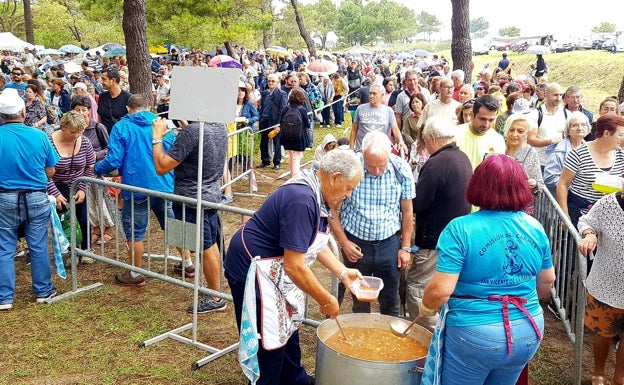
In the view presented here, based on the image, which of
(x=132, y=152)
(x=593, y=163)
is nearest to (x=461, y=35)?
(x=593, y=163)

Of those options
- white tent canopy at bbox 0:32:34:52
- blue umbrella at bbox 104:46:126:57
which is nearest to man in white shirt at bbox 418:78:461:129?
blue umbrella at bbox 104:46:126:57

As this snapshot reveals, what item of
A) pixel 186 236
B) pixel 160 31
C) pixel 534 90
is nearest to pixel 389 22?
pixel 160 31

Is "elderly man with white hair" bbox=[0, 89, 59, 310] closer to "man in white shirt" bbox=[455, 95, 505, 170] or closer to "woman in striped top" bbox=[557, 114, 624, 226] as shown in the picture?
"man in white shirt" bbox=[455, 95, 505, 170]

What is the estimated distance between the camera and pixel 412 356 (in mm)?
3783

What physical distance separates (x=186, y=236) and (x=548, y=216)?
359cm

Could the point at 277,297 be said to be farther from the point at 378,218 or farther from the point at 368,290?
the point at 378,218

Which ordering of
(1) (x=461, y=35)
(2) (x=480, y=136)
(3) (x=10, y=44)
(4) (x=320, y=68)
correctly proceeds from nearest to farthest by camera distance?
(2) (x=480, y=136) < (1) (x=461, y=35) < (4) (x=320, y=68) < (3) (x=10, y=44)

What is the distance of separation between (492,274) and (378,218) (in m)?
1.77

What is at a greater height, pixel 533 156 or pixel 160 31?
pixel 160 31

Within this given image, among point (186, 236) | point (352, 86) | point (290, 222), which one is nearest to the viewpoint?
point (290, 222)

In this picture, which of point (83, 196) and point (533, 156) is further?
point (83, 196)

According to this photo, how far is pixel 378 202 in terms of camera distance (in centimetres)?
477

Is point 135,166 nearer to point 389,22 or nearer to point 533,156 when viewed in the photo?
point 533,156

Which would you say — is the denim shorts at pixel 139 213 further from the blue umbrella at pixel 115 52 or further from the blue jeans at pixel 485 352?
the blue umbrella at pixel 115 52
